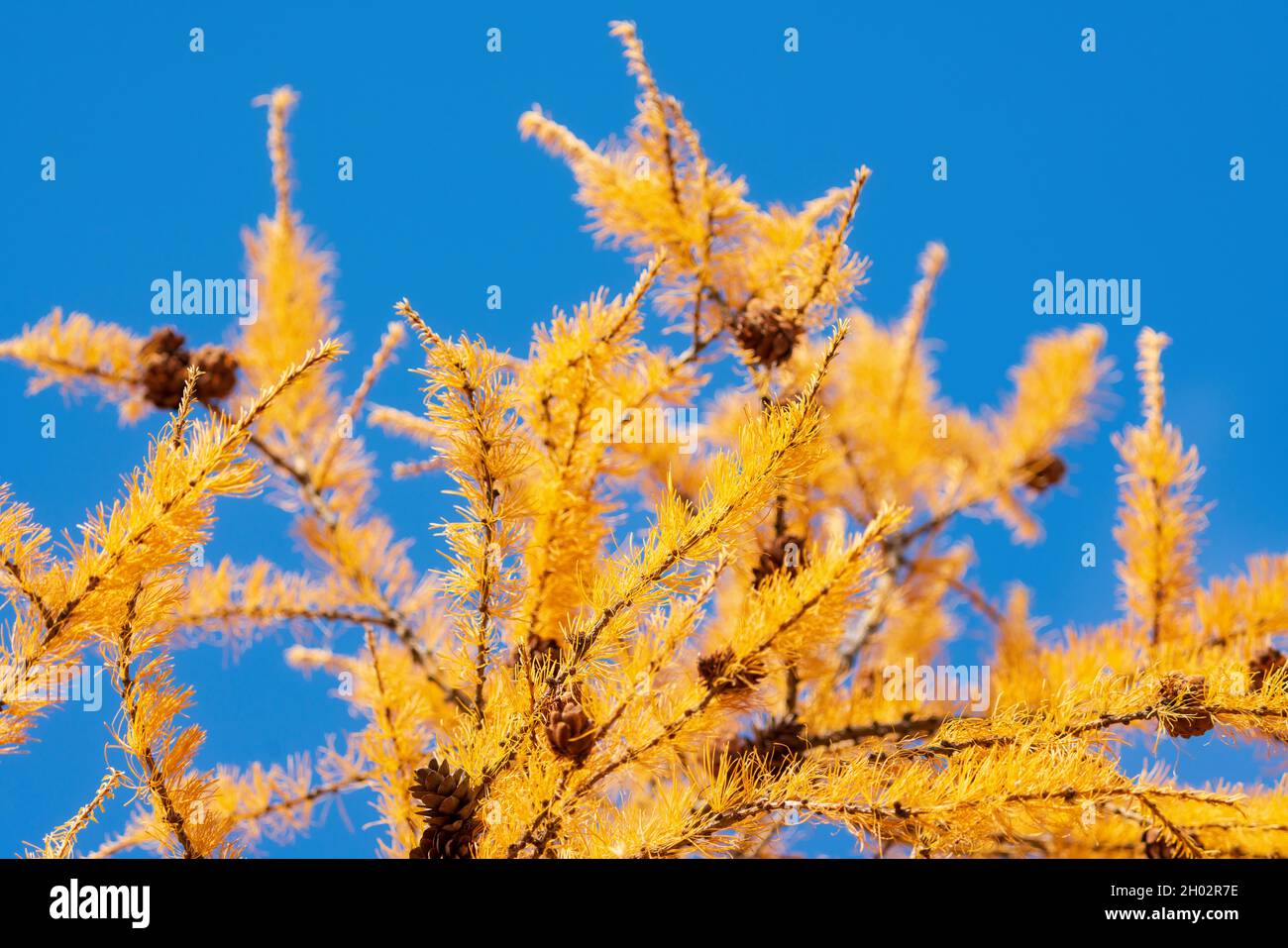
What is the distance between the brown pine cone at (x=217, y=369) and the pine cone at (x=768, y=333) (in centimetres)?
36

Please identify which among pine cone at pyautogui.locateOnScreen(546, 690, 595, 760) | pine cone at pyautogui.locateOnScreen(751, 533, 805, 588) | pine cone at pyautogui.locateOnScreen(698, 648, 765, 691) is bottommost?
pine cone at pyautogui.locateOnScreen(546, 690, 595, 760)

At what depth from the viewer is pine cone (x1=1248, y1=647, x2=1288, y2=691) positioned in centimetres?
57

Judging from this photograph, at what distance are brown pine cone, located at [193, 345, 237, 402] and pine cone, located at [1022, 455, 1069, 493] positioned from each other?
2.49 ft

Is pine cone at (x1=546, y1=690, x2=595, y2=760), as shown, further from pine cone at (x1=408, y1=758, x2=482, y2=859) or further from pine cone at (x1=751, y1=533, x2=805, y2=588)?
pine cone at (x1=751, y1=533, x2=805, y2=588)

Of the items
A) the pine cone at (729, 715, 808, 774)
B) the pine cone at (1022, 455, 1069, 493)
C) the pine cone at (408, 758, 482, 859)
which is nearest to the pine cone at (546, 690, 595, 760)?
the pine cone at (408, 758, 482, 859)

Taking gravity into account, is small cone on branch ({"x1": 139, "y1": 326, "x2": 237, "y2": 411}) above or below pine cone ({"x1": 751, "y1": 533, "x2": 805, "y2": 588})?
above

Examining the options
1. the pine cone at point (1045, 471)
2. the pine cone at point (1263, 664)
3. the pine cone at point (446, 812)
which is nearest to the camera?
the pine cone at point (446, 812)

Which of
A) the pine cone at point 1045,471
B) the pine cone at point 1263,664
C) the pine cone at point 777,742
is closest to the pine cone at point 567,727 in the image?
the pine cone at point 777,742

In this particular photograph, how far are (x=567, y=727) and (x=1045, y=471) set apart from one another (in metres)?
0.73

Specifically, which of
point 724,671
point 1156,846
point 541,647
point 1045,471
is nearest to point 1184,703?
point 1156,846

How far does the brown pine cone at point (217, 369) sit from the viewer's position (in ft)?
2.29

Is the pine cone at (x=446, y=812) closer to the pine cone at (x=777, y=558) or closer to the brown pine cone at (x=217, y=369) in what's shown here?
the pine cone at (x=777, y=558)
